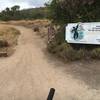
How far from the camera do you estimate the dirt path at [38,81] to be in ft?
41.6

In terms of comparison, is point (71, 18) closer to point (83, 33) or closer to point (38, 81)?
point (83, 33)

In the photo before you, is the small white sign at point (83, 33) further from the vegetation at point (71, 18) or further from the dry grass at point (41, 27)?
the dry grass at point (41, 27)

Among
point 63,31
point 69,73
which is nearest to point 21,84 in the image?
point 69,73

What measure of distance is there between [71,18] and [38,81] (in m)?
8.91

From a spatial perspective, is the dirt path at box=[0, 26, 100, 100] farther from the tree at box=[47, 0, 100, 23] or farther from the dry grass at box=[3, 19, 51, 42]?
the dry grass at box=[3, 19, 51, 42]

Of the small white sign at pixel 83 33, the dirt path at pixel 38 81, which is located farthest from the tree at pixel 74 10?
the dirt path at pixel 38 81

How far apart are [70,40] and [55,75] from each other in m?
5.58

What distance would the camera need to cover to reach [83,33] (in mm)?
19828

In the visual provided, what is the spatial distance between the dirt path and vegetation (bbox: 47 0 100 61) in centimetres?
107

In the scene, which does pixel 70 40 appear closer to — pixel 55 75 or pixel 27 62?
pixel 27 62

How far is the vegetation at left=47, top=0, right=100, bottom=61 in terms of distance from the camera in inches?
739

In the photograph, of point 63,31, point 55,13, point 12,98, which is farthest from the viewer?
point 55,13

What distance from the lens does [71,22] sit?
73.8ft

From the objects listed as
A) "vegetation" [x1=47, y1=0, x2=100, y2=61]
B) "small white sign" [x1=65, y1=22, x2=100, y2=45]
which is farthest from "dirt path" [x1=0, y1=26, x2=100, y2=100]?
"small white sign" [x1=65, y1=22, x2=100, y2=45]
